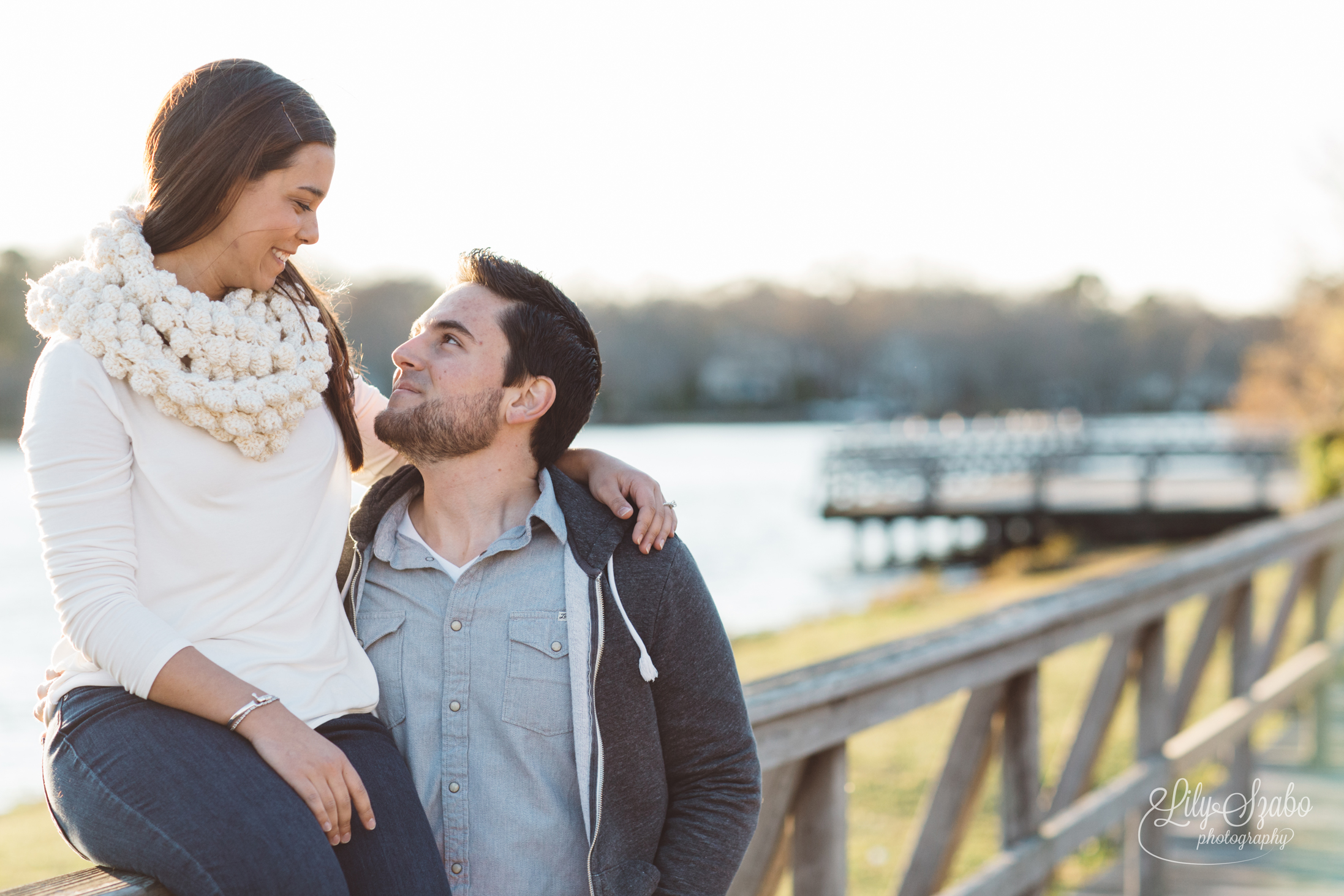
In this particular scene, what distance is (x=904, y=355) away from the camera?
299ft

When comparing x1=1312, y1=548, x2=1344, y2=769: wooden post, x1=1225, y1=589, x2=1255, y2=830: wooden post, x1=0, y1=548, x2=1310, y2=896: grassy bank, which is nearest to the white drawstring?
x1=0, y1=548, x2=1310, y2=896: grassy bank

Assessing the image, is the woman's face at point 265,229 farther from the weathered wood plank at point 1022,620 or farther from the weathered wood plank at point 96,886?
the weathered wood plank at point 1022,620

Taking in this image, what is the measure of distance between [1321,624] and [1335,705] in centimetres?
41

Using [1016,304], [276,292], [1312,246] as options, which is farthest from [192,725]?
[1016,304]

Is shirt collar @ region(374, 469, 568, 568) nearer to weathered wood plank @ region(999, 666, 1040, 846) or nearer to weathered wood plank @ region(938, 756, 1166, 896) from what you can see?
weathered wood plank @ region(938, 756, 1166, 896)

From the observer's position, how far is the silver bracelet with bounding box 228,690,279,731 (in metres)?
1.41

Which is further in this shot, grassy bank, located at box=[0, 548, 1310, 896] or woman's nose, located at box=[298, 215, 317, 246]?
grassy bank, located at box=[0, 548, 1310, 896]

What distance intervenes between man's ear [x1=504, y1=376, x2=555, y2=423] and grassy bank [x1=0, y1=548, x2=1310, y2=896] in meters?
1.98

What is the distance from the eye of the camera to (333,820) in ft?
4.75

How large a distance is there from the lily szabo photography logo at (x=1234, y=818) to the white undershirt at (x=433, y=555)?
2903 mm

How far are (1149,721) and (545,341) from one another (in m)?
2.72

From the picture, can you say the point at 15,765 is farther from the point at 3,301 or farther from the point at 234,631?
the point at 3,301

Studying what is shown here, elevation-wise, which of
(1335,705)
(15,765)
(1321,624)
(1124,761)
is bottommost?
(15,765)

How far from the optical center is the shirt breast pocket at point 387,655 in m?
1.81
